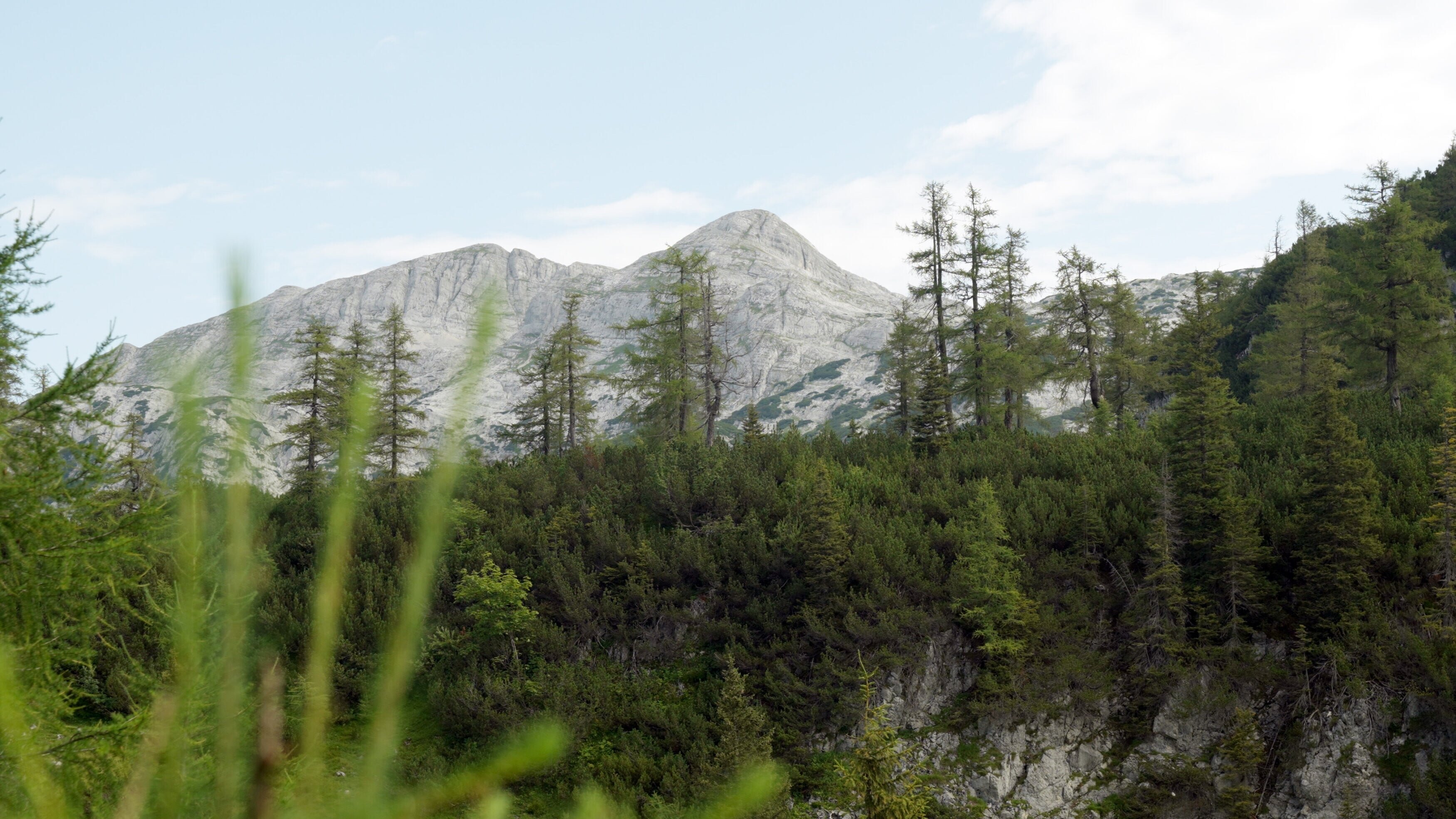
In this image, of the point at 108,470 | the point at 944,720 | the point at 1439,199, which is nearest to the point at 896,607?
the point at 944,720

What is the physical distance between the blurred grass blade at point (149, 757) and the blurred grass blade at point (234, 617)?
11cm

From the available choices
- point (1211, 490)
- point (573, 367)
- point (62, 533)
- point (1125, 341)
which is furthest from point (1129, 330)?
point (62, 533)

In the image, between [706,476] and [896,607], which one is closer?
[896,607]

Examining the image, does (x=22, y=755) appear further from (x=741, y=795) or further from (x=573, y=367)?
(x=573, y=367)

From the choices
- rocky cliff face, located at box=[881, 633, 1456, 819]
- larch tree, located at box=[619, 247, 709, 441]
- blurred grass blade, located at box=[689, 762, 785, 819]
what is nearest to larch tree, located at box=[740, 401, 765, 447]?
larch tree, located at box=[619, 247, 709, 441]

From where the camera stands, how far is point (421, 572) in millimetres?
926

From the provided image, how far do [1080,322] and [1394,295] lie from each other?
30.9 ft

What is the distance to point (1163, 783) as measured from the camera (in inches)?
508

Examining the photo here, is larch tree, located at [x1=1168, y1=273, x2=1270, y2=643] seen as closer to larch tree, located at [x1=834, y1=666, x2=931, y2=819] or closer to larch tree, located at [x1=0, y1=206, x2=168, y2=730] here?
larch tree, located at [x1=834, y1=666, x2=931, y2=819]

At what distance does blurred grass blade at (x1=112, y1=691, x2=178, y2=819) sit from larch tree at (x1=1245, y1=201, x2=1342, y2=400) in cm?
2909

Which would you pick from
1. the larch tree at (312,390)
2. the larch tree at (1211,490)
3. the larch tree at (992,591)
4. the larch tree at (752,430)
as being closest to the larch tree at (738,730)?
the larch tree at (992,591)

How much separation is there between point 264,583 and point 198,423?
0.29m

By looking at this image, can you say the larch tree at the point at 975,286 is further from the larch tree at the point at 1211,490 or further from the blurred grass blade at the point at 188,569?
the blurred grass blade at the point at 188,569

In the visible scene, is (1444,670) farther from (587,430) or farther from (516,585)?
(587,430)
